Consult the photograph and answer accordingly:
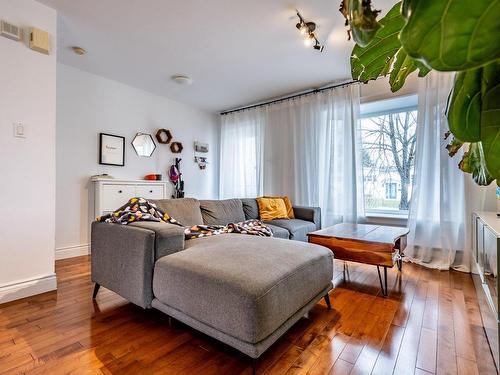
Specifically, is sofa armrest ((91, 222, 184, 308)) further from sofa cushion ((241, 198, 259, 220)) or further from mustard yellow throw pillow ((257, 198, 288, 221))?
mustard yellow throw pillow ((257, 198, 288, 221))

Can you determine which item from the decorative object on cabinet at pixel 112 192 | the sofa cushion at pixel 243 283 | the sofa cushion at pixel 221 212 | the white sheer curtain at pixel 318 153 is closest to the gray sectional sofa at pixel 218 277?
the sofa cushion at pixel 243 283

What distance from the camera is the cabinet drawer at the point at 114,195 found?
3.13 m

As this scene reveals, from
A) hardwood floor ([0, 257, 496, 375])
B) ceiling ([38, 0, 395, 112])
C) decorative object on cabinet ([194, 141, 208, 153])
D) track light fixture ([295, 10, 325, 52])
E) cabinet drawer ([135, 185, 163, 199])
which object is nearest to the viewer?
hardwood floor ([0, 257, 496, 375])

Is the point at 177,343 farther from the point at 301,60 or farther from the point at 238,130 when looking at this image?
the point at 238,130

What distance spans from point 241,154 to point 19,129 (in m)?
3.14

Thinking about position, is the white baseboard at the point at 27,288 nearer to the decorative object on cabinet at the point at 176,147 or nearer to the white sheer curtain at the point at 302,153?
the decorative object on cabinet at the point at 176,147

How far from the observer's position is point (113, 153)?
3463mm

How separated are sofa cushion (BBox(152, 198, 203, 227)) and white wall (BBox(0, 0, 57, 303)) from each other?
0.91 metres

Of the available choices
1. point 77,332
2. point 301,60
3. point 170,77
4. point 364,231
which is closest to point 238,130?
point 170,77

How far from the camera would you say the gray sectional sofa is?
43.9 inches

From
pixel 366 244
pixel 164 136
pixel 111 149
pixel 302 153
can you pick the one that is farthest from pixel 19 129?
pixel 302 153

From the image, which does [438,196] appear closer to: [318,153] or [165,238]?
[318,153]

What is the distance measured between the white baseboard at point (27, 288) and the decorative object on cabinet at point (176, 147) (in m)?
2.56

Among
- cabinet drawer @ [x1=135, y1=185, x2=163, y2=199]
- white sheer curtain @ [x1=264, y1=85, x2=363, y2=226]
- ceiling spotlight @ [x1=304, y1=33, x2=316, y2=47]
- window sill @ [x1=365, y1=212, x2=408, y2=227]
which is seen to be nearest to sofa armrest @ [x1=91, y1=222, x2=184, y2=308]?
cabinet drawer @ [x1=135, y1=185, x2=163, y2=199]
